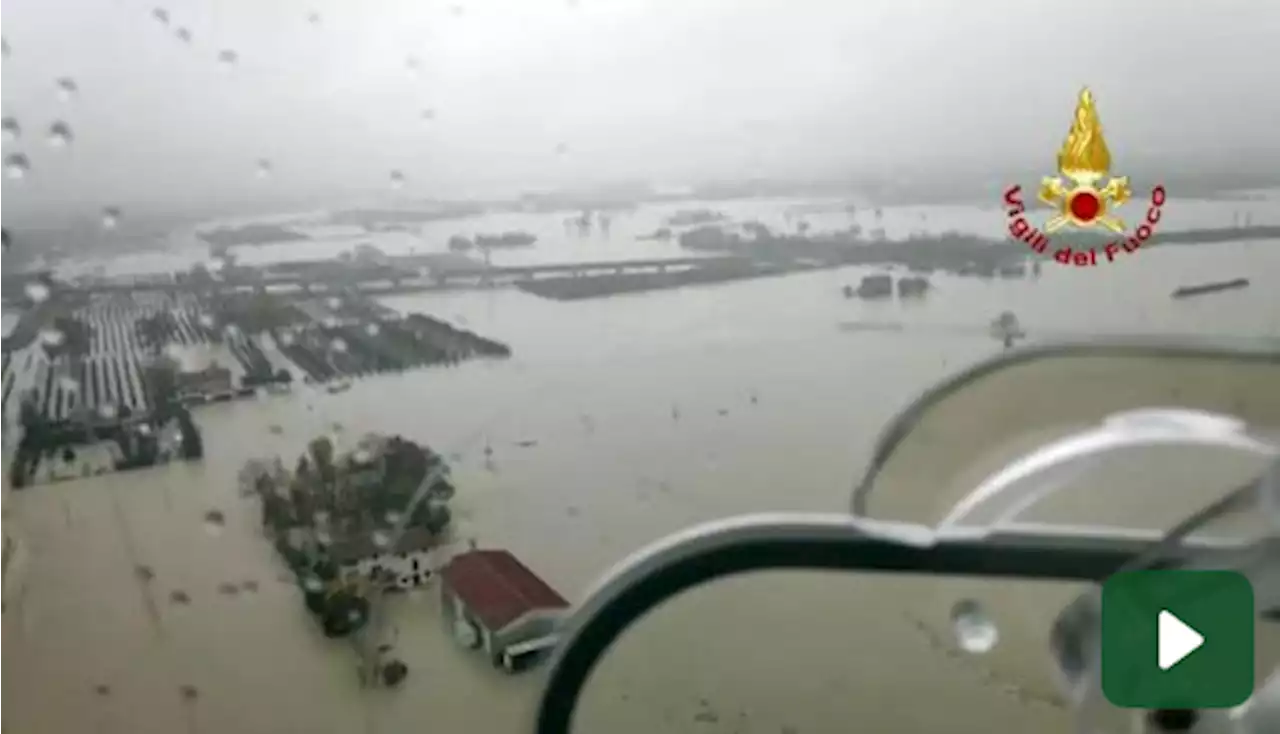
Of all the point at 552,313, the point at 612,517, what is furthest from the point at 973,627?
the point at 552,313

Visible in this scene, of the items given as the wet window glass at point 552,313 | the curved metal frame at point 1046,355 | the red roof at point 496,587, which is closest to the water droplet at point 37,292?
the wet window glass at point 552,313

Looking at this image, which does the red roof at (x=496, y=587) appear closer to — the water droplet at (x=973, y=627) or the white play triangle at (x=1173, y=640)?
the water droplet at (x=973, y=627)

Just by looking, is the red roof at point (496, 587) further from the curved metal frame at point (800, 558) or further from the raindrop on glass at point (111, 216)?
the raindrop on glass at point (111, 216)

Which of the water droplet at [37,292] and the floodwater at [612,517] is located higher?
the water droplet at [37,292]

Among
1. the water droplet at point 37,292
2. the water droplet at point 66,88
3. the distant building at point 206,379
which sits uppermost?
the water droplet at point 66,88

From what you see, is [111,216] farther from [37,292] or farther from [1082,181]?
A: [1082,181]

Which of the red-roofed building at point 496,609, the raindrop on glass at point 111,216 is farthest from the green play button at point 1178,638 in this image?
the raindrop on glass at point 111,216
